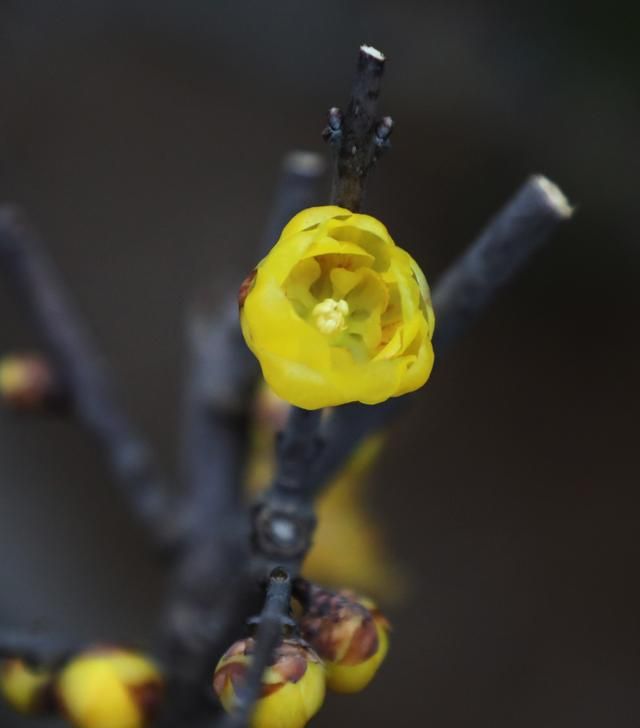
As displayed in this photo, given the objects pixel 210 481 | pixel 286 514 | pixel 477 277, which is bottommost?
pixel 210 481

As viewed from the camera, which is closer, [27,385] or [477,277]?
[477,277]

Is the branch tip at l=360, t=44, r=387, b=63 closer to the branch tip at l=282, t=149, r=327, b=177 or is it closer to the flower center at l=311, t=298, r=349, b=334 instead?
the flower center at l=311, t=298, r=349, b=334

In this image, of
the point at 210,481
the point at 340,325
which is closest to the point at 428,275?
the point at 210,481

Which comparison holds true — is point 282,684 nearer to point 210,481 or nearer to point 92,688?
point 92,688

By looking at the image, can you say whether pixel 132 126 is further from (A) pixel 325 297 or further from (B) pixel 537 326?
(A) pixel 325 297

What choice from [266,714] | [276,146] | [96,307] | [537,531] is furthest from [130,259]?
[266,714]

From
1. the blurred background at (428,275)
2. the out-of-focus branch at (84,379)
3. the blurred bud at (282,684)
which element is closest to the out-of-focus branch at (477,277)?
the blurred bud at (282,684)
